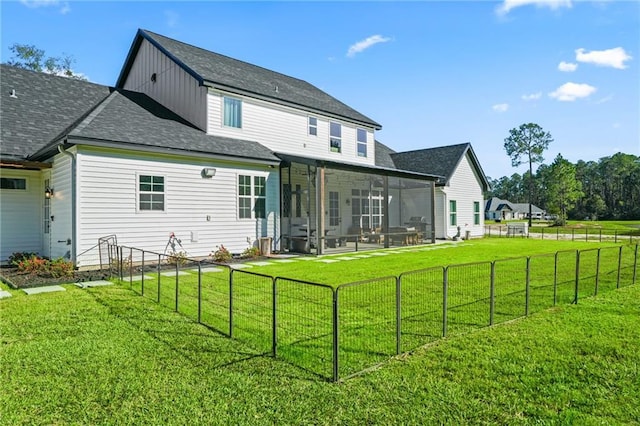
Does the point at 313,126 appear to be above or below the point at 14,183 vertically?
above

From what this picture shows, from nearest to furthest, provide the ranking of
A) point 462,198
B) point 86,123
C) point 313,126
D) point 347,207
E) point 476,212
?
1. point 86,123
2. point 313,126
3. point 347,207
4. point 462,198
5. point 476,212

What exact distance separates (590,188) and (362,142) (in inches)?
3475

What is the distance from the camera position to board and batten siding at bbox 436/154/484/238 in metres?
23.5

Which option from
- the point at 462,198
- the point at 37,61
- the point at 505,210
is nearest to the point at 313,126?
the point at 462,198

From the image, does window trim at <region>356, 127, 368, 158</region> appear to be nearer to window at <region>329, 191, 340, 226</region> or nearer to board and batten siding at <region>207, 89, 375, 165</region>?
board and batten siding at <region>207, 89, 375, 165</region>

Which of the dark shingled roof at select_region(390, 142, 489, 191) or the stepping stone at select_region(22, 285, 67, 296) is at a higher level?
the dark shingled roof at select_region(390, 142, 489, 191)

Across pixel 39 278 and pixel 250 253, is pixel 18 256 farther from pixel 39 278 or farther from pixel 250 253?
pixel 250 253

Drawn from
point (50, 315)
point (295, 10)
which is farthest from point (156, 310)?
point (295, 10)

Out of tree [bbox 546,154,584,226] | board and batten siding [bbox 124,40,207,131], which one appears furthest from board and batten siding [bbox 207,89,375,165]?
tree [bbox 546,154,584,226]

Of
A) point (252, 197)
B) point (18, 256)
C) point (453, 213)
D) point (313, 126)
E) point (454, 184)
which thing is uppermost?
point (313, 126)

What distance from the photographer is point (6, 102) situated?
42.5 ft

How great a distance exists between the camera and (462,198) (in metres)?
25.0

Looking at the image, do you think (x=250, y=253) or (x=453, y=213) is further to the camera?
(x=453, y=213)

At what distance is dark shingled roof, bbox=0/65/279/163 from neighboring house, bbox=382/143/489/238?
13.1 metres
